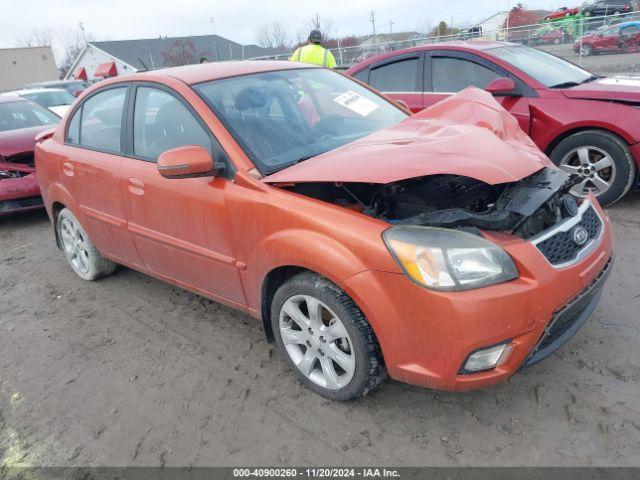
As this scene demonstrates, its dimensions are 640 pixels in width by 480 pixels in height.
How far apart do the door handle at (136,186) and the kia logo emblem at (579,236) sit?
2.50 m

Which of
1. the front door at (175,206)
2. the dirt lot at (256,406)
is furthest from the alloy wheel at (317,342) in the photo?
the front door at (175,206)

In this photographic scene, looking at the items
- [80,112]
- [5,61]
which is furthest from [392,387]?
[5,61]

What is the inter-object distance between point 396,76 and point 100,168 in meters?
3.64

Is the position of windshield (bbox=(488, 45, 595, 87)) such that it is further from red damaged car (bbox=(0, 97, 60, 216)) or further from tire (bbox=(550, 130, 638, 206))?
red damaged car (bbox=(0, 97, 60, 216))

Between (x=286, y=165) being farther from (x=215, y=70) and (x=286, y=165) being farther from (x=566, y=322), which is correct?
(x=566, y=322)

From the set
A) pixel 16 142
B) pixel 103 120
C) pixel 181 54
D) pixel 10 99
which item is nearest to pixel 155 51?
pixel 181 54

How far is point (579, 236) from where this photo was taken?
2289 millimetres

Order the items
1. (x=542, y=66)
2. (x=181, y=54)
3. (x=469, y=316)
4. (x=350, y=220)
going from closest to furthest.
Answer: (x=469, y=316), (x=350, y=220), (x=542, y=66), (x=181, y=54)

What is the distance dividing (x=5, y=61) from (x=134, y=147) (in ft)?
183

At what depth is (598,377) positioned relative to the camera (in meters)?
2.51

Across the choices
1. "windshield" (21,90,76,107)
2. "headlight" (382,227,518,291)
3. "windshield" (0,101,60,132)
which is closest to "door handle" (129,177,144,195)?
"headlight" (382,227,518,291)

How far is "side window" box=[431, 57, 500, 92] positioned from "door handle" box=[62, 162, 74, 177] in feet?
12.3

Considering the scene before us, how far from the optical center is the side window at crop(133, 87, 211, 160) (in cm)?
290

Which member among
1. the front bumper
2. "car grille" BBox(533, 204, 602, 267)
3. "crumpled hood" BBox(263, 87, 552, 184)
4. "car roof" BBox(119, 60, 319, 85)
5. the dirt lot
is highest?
"car roof" BBox(119, 60, 319, 85)
